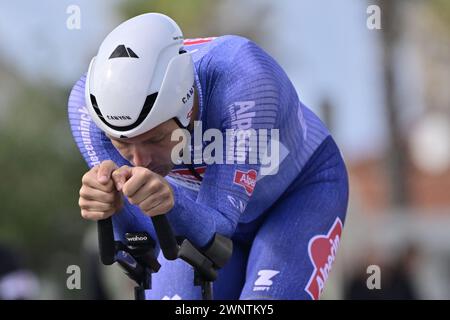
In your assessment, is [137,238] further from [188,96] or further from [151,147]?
[188,96]

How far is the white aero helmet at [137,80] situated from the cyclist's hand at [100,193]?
0.29m

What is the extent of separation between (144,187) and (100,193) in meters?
0.28

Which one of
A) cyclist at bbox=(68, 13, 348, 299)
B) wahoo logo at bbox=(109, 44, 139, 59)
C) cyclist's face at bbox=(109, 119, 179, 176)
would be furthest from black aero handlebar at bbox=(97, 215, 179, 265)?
wahoo logo at bbox=(109, 44, 139, 59)

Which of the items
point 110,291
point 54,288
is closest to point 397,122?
point 54,288

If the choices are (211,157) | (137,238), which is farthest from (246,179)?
(137,238)

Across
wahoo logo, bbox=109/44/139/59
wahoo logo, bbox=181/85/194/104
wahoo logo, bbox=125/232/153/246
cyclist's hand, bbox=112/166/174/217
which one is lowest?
wahoo logo, bbox=125/232/153/246

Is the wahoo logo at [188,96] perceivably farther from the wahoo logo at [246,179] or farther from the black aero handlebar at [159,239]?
the black aero handlebar at [159,239]

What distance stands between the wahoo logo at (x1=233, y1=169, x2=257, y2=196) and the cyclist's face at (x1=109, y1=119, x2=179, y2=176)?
1.34 ft

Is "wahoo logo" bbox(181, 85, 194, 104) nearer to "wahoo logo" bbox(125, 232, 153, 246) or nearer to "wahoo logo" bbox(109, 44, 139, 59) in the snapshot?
"wahoo logo" bbox(109, 44, 139, 59)

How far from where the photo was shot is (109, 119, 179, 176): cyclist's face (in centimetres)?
691

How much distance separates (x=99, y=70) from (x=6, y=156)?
21.6 m

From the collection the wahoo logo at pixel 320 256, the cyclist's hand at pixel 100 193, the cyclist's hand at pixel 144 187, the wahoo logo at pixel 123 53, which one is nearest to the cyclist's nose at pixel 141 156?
the cyclist's hand at pixel 100 193

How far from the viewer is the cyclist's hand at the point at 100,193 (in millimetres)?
6578

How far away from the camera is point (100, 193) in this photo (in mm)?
6621
